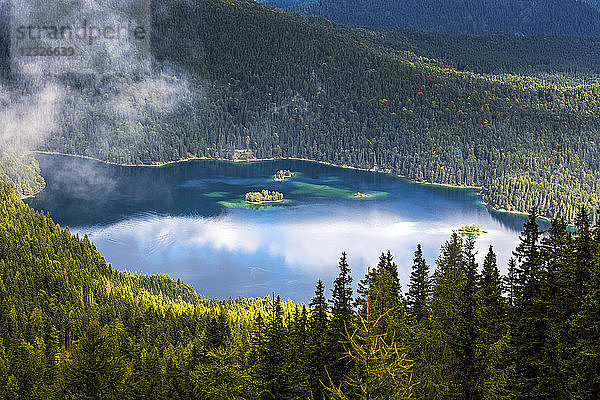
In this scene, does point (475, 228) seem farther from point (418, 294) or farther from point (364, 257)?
point (418, 294)

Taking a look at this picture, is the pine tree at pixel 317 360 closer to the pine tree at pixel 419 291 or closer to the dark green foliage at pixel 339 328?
the dark green foliage at pixel 339 328

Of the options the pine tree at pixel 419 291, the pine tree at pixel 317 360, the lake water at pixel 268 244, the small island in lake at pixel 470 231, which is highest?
the pine tree at pixel 419 291

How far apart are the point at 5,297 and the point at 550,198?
143m

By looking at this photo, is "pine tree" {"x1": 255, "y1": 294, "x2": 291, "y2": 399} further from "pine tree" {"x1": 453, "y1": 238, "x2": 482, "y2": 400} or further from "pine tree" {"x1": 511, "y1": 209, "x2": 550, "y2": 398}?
"pine tree" {"x1": 511, "y1": 209, "x2": 550, "y2": 398}

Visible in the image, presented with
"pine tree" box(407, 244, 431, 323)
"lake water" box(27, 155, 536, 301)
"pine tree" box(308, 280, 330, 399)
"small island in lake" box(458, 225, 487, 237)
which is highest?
"pine tree" box(407, 244, 431, 323)

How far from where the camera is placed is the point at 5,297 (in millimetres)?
119375

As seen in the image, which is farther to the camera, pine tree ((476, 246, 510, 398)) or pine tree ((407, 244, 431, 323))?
pine tree ((407, 244, 431, 323))

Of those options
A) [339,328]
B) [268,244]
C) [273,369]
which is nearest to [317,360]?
[339,328]

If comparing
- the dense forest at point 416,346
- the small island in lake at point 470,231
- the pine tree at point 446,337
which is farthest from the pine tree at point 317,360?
the small island in lake at point 470,231

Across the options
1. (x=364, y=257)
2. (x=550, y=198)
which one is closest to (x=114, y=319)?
(x=364, y=257)

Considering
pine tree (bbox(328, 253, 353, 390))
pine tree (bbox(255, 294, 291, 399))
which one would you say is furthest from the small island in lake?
pine tree (bbox(255, 294, 291, 399))

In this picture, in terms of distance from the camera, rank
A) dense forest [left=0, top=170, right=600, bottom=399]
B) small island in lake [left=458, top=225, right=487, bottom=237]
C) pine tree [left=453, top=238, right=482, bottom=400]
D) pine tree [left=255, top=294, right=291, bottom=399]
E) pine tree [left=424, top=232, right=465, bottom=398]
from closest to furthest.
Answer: dense forest [left=0, top=170, right=600, bottom=399] < pine tree [left=424, top=232, right=465, bottom=398] < pine tree [left=453, top=238, right=482, bottom=400] < pine tree [left=255, top=294, right=291, bottom=399] < small island in lake [left=458, top=225, right=487, bottom=237]

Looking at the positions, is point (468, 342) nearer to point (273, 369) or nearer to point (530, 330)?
point (530, 330)

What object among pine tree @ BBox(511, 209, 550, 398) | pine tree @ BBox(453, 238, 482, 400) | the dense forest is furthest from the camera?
pine tree @ BBox(511, 209, 550, 398)
